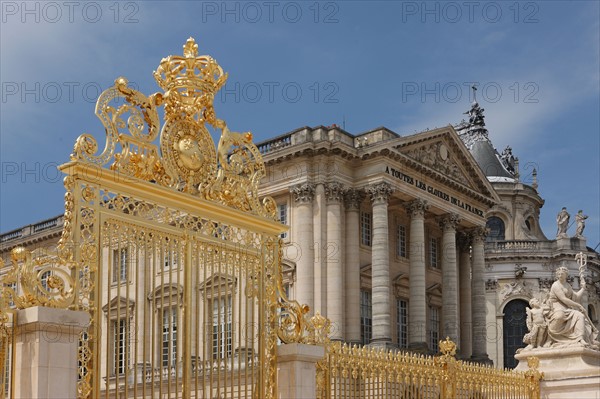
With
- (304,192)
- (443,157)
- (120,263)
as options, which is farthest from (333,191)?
(120,263)

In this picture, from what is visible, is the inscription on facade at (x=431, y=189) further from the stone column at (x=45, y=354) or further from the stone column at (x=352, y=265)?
the stone column at (x=45, y=354)

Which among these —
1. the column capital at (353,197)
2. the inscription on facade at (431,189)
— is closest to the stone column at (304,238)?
the column capital at (353,197)

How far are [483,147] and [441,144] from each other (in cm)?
2572

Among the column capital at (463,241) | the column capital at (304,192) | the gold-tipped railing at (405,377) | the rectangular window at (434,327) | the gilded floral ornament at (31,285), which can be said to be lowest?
the gold-tipped railing at (405,377)

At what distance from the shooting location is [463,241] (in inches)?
1763

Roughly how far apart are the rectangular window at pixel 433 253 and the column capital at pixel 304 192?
781cm

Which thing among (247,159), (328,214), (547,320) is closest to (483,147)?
(328,214)

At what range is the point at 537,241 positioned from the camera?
53.2 m

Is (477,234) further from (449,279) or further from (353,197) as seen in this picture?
(353,197)

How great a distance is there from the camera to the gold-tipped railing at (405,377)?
10844 mm

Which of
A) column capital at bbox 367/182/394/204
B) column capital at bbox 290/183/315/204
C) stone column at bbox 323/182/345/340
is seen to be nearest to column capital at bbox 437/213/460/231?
column capital at bbox 367/182/394/204

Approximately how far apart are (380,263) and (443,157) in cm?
658

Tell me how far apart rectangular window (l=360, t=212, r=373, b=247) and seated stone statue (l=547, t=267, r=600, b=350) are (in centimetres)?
2356

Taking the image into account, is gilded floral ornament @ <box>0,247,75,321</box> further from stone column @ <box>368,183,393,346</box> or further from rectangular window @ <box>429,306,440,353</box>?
rectangular window @ <box>429,306,440,353</box>
